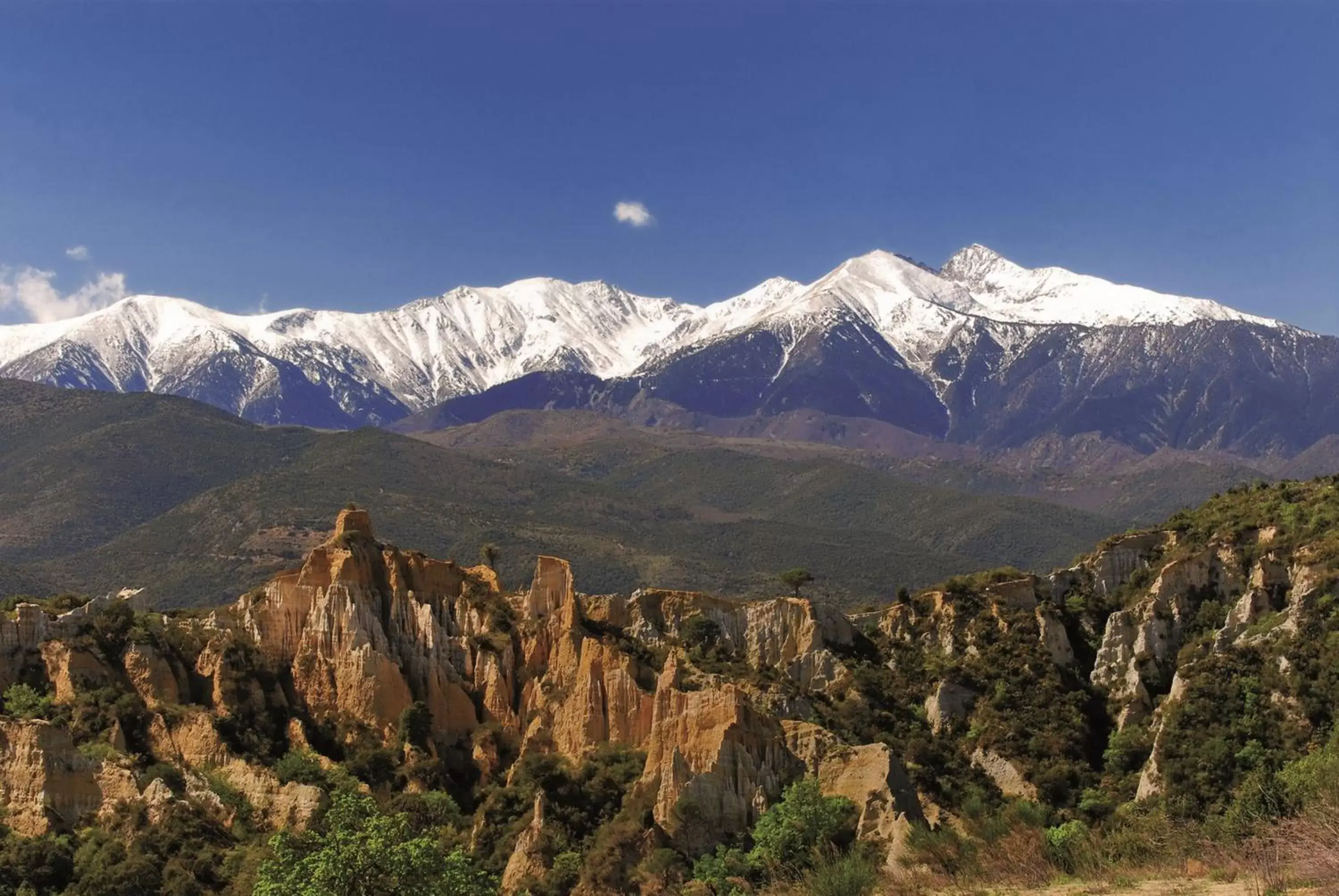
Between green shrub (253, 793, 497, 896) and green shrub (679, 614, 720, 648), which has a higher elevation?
green shrub (679, 614, 720, 648)

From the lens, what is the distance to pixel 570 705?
68.1 m

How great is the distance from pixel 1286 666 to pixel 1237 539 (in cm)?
1110

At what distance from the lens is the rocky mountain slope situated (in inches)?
2346

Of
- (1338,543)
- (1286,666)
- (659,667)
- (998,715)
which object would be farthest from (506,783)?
(1338,543)

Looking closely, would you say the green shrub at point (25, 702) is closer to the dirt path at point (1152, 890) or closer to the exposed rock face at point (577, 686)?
the exposed rock face at point (577, 686)

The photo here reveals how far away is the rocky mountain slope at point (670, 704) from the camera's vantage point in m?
59.6

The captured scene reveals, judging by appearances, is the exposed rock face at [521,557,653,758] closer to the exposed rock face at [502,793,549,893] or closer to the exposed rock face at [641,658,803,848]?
the exposed rock face at [641,658,803,848]

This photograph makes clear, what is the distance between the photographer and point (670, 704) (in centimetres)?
6444

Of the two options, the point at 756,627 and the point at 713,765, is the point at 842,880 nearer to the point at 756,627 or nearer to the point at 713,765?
the point at 713,765

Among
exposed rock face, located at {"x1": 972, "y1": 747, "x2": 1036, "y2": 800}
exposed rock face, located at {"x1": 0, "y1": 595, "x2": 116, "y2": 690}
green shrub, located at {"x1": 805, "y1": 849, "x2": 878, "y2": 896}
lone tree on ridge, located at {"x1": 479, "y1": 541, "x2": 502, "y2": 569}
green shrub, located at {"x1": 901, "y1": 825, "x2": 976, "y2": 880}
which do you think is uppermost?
lone tree on ridge, located at {"x1": 479, "y1": 541, "x2": 502, "y2": 569}

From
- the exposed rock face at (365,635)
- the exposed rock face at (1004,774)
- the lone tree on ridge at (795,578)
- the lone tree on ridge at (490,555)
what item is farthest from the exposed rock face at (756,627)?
the lone tree on ridge at (795,578)

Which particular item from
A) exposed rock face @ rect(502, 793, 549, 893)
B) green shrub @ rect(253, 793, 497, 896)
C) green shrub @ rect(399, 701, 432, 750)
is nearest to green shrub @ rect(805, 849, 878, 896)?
green shrub @ rect(253, 793, 497, 896)

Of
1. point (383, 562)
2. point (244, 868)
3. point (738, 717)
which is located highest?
point (383, 562)

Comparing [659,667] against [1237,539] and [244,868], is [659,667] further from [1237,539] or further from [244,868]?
[1237,539]
